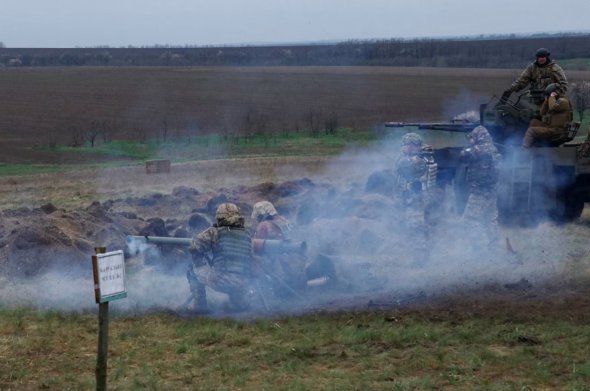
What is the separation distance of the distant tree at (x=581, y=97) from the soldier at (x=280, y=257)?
2509 centimetres

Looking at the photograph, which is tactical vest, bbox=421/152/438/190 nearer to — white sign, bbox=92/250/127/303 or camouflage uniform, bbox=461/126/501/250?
camouflage uniform, bbox=461/126/501/250

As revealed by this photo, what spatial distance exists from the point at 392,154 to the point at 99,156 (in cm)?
1145

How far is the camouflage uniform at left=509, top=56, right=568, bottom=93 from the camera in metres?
18.3

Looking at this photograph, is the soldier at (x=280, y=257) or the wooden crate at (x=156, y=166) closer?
the soldier at (x=280, y=257)

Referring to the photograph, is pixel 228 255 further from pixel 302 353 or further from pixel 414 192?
pixel 414 192

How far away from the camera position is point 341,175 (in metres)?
23.9

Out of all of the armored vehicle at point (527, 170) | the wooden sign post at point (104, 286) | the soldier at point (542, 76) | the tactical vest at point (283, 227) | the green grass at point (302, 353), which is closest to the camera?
the wooden sign post at point (104, 286)

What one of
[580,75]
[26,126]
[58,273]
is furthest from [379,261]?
[580,75]

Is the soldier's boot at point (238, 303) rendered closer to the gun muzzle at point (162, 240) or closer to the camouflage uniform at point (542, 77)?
the gun muzzle at point (162, 240)

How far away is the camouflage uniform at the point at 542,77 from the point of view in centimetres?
1827

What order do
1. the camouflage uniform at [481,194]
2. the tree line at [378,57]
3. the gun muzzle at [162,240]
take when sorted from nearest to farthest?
the gun muzzle at [162,240] < the camouflage uniform at [481,194] < the tree line at [378,57]

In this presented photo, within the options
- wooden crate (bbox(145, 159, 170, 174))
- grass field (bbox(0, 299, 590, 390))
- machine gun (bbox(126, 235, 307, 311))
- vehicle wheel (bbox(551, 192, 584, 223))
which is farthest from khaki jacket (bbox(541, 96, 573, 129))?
wooden crate (bbox(145, 159, 170, 174))

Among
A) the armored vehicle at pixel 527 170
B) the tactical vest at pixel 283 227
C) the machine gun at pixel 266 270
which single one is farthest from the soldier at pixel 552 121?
the machine gun at pixel 266 270

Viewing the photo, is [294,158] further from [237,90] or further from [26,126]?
[237,90]
